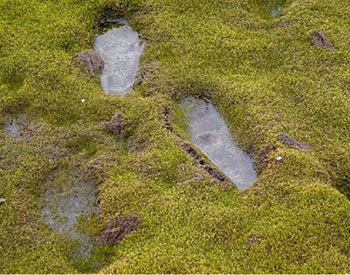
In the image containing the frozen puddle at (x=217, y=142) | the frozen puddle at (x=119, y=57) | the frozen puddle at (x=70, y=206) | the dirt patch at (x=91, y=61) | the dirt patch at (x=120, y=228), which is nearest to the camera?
the dirt patch at (x=120, y=228)

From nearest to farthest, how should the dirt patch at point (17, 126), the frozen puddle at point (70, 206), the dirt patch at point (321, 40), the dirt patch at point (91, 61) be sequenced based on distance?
1. the frozen puddle at point (70, 206)
2. the dirt patch at point (17, 126)
3. the dirt patch at point (91, 61)
4. the dirt patch at point (321, 40)

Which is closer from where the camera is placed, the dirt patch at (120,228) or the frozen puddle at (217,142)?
the dirt patch at (120,228)

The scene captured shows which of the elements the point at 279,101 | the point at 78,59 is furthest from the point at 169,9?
the point at 279,101

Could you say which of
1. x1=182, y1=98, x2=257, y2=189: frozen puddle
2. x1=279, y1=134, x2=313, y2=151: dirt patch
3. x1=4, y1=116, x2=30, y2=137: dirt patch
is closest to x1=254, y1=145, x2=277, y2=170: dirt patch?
x1=182, y1=98, x2=257, y2=189: frozen puddle

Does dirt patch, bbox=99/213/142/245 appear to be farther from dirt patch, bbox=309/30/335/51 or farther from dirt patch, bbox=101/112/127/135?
dirt patch, bbox=309/30/335/51

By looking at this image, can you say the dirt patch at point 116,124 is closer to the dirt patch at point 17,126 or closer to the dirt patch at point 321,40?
the dirt patch at point 17,126

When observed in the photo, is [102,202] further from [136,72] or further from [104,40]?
[104,40]

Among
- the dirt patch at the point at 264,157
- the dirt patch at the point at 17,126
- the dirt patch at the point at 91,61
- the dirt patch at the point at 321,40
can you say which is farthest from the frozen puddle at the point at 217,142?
the dirt patch at the point at 17,126
